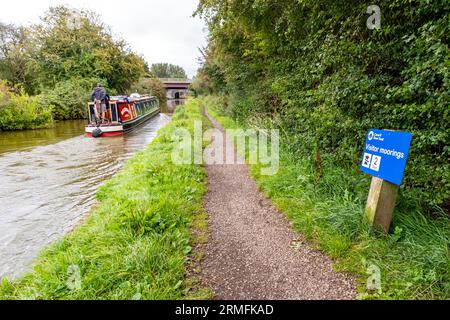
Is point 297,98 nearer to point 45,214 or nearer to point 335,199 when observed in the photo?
point 335,199

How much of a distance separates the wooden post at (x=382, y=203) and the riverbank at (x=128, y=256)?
2.13 metres

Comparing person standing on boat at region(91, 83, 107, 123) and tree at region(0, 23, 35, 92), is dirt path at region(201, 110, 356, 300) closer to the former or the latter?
person standing on boat at region(91, 83, 107, 123)

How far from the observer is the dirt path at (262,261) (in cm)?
257

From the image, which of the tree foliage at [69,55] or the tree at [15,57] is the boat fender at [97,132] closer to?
the tree foliage at [69,55]

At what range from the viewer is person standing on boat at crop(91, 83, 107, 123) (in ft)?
46.1

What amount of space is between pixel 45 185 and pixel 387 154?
25.7 feet

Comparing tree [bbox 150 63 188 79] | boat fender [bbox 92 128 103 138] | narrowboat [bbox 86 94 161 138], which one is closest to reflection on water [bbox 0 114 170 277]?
boat fender [bbox 92 128 103 138]

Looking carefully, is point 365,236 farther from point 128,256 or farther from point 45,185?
point 45,185

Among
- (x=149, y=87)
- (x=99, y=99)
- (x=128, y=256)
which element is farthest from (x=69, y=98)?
(x=128, y=256)

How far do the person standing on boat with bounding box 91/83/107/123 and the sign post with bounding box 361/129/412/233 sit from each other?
14.3 m

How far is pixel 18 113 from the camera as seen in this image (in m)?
16.1

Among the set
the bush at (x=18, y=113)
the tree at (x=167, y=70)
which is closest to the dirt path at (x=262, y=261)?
the bush at (x=18, y=113)

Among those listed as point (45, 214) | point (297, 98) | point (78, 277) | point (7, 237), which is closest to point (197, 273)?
point (78, 277)

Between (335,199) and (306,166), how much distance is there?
1.57 m
